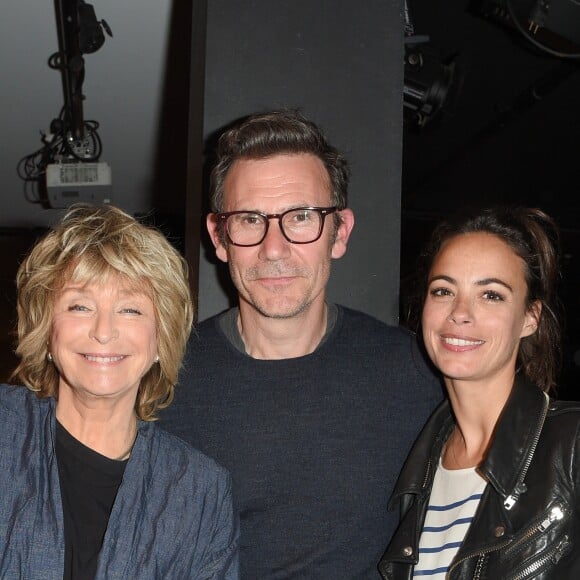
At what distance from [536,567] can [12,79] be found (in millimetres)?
4415

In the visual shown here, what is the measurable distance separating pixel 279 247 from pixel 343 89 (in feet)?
2.32

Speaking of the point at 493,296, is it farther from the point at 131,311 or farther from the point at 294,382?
the point at 131,311

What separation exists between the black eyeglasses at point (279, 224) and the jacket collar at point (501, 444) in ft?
1.87

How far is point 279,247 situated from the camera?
2.04 meters

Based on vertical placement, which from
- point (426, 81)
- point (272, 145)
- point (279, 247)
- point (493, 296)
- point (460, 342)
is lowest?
point (460, 342)

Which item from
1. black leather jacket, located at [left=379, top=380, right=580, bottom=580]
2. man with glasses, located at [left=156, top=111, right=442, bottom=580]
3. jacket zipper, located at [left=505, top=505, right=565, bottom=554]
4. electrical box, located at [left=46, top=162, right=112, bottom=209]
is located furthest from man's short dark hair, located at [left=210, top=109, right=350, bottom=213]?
electrical box, located at [left=46, top=162, right=112, bottom=209]

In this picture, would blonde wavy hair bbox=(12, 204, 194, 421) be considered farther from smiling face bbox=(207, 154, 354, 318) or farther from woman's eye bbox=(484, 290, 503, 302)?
woman's eye bbox=(484, 290, 503, 302)

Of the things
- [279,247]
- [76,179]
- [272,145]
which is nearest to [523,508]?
[279,247]

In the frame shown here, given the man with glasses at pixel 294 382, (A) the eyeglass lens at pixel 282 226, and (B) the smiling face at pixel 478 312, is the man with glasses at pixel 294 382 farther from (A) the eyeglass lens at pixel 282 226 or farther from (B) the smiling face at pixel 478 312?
(B) the smiling face at pixel 478 312

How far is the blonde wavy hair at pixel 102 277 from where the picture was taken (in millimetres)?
1895

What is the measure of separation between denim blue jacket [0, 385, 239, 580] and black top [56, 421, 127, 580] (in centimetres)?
3

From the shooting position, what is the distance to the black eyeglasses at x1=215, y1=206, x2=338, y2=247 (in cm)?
208

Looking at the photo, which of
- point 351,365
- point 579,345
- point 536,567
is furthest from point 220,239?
point 579,345

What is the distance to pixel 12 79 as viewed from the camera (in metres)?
5.01
